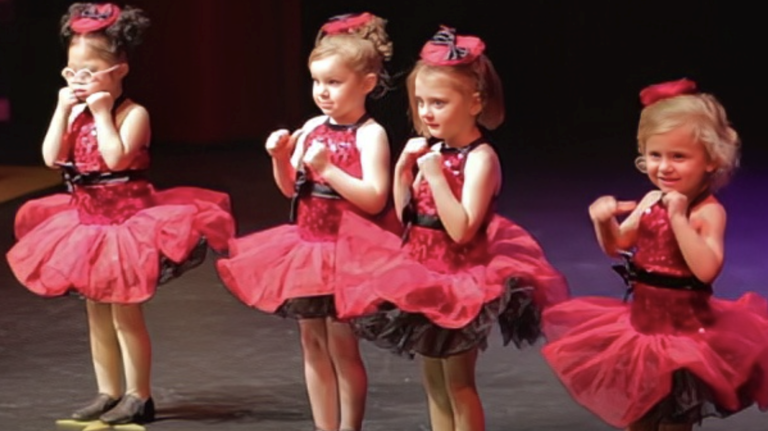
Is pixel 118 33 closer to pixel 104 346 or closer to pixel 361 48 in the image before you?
pixel 361 48

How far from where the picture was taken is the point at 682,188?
354 cm

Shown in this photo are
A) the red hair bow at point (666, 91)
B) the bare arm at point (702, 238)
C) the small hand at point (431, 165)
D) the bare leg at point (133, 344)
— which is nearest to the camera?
the bare arm at point (702, 238)

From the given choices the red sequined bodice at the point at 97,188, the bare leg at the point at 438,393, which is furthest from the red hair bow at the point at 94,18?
the bare leg at the point at 438,393

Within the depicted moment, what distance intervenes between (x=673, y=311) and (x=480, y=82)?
2.25 ft

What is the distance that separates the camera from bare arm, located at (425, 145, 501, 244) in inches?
145

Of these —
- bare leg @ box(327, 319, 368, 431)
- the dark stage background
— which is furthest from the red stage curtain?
bare leg @ box(327, 319, 368, 431)

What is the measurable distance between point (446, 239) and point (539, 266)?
0.22m

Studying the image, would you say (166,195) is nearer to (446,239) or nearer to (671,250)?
(446,239)

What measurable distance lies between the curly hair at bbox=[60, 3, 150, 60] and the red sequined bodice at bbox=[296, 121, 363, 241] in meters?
0.64

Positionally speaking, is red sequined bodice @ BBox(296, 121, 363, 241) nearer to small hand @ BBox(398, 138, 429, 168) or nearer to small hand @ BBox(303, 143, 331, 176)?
small hand @ BBox(303, 143, 331, 176)

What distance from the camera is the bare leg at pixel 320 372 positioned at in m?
4.14

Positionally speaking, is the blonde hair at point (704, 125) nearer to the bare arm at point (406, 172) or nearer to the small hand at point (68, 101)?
the bare arm at point (406, 172)

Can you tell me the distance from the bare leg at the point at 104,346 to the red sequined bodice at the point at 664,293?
5.19 feet

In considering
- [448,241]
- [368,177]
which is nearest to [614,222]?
→ [448,241]
